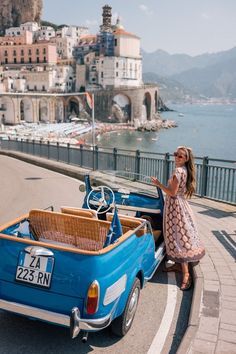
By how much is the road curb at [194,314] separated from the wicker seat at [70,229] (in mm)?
1305

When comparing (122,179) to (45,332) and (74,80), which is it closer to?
(45,332)

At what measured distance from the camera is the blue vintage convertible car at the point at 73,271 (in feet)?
11.8

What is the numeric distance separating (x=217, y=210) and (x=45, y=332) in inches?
229

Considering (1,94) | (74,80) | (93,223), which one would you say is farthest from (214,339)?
(74,80)

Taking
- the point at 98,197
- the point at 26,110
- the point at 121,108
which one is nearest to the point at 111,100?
the point at 121,108

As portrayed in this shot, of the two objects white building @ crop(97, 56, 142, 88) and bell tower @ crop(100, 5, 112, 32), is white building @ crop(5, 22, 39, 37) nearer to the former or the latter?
bell tower @ crop(100, 5, 112, 32)

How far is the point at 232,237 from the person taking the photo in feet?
23.4

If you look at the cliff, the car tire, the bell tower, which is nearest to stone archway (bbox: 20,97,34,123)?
the bell tower

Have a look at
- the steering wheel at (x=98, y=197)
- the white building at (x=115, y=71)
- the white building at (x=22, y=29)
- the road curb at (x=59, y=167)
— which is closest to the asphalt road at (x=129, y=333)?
the steering wheel at (x=98, y=197)

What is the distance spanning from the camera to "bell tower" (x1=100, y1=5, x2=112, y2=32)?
117062 millimetres

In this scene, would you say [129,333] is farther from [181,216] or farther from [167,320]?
[181,216]

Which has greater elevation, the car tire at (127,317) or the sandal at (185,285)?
the car tire at (127,317)

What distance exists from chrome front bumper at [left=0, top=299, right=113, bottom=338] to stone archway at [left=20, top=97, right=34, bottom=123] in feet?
333

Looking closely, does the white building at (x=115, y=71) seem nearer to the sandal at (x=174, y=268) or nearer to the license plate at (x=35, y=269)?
the sandal at (x=174, y=268)
